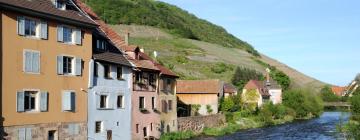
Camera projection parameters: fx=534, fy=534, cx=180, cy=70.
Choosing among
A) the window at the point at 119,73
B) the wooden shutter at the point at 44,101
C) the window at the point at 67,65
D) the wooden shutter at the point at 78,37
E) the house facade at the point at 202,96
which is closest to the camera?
the wooden shutter at the point at 44,101

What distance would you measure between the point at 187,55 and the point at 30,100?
375 ft

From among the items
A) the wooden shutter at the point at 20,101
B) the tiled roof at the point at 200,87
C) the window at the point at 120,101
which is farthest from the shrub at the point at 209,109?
the wooden shutter at the point at 20,101

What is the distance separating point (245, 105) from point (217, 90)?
15156mm

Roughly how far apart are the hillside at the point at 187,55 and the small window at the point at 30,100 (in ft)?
273

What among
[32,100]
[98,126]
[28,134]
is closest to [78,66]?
[32,100]

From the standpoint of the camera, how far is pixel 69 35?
3784 cm

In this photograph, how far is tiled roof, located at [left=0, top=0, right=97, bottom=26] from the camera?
32.7m

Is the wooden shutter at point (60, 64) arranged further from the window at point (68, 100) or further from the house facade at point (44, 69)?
the window at point (68, 100)

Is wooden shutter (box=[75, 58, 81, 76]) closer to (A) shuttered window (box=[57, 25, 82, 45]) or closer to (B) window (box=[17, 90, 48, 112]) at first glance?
(A) shuttered window (box=[57, 25, 82, 45])

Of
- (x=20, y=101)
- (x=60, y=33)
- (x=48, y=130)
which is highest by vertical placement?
(x=60, y=33)

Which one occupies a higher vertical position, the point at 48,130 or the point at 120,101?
the point at 120,101

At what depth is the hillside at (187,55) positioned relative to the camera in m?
132

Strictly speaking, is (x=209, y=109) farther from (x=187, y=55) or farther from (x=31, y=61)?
(x=187, y=55)

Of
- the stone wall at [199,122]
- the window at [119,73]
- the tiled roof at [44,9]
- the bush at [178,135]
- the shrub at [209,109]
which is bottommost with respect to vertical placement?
the bush at [178,135]
